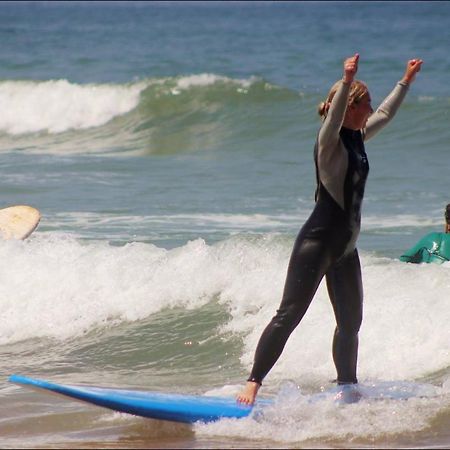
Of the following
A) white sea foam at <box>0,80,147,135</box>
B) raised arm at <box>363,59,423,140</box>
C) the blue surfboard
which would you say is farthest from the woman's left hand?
white sea foam at <box>0,80,147,135</box>

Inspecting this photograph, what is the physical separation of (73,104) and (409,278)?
711 inches

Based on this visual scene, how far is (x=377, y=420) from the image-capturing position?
5.20m

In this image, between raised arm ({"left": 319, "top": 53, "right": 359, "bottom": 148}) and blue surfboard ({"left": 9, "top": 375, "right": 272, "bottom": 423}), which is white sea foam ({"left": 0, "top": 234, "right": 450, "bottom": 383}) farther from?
raised arm ({"left": 319, "top": 53, "right": 359, "bottom": 148})

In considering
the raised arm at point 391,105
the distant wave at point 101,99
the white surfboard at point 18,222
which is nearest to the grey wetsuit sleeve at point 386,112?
the raised arm at point 391,105

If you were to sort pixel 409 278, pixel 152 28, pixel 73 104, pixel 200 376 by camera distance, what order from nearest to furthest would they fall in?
1. pixel 200 376
2. pixel 409 278
3. pixel 73 104
4. pixel 152 28

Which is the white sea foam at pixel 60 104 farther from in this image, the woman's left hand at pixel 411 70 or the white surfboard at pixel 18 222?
the woman's left hand at pixel 411 70

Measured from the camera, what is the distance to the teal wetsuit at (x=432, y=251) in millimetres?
8555

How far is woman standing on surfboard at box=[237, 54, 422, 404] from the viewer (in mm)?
5000

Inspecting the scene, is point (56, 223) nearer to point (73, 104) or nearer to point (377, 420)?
point (377, 420)

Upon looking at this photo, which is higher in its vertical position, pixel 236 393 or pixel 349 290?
pixel 349 290

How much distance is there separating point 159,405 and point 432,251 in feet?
13.1

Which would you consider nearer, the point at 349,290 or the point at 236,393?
the point at 349,290

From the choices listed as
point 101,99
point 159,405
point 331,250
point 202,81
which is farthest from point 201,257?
point 101,99

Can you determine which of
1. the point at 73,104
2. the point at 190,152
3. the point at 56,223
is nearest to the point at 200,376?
the point at 56,223
